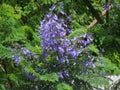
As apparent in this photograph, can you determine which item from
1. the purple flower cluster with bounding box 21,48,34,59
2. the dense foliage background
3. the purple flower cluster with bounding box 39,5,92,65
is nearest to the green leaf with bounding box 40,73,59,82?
the dense foliage background

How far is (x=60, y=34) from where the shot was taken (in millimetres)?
2900

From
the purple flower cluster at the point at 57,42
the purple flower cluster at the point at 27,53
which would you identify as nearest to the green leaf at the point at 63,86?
the purple flower cluster at the point at 57,42

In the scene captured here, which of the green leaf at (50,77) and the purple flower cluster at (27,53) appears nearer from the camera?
the green leaf at (50,77)

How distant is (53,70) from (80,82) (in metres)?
0.24

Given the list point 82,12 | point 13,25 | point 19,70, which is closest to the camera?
point 13,25

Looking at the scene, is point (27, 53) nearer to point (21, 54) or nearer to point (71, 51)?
point (21, 54)

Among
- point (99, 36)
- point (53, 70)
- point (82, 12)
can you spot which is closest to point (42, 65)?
point (53, 70)

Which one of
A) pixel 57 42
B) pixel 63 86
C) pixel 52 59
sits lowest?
pixel 63 86

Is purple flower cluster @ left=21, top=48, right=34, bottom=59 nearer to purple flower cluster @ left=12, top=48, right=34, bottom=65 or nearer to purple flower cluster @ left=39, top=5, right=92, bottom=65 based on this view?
purple flower cluster @ left=12, top=48, right=34, bottom=65

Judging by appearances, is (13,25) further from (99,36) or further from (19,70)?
(99,36)

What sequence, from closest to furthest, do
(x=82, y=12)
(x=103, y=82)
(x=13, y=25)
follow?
(x=103, y=82)
(x=13, y=25)
(x=82, y=12)

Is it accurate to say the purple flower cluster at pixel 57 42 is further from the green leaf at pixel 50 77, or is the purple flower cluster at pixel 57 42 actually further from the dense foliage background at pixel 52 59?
the green leaf at pixel 50 77

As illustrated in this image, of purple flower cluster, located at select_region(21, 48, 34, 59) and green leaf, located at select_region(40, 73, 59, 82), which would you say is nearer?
green leaf, located at select_region(40, 73, 59, 82)

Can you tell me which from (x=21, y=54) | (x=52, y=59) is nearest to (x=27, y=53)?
(x=21, y=54)
